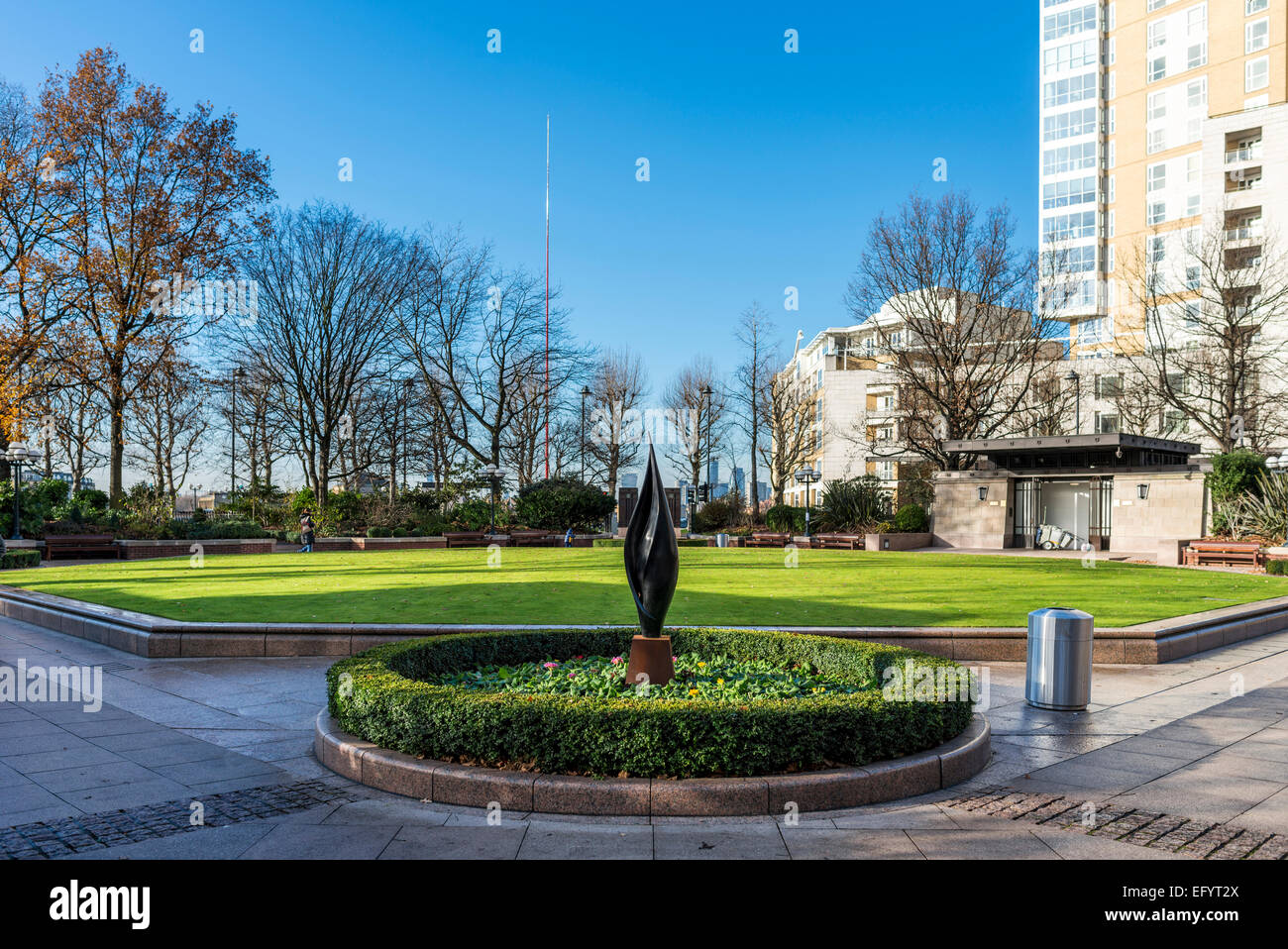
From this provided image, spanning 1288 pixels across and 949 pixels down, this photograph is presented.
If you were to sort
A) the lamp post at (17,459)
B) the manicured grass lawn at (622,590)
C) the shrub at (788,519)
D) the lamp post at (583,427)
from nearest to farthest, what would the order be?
the manicured grass lawn at (622,590) → the lamp post at (17,459) → the shrub at (788,519) → the lamp post at (583,427)

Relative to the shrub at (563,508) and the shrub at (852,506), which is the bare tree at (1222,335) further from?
the shrub at (563,508)

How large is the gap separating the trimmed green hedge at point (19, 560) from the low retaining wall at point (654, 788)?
22.1 metres

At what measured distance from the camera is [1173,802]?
17.4ft

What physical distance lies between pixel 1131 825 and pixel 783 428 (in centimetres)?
4974

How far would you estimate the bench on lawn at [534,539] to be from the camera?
31797 millimetres

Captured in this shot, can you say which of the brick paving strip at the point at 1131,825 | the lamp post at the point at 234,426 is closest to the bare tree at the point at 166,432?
the lamp post at the point at 234,426

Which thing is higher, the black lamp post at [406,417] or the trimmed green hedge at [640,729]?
the black lamp post at [406,417]

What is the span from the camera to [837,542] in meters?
33.3

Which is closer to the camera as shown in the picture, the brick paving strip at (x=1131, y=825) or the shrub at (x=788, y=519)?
the brick paving strip at (x=1131, y=825)

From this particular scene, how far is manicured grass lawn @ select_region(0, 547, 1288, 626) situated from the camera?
1210 centimetres

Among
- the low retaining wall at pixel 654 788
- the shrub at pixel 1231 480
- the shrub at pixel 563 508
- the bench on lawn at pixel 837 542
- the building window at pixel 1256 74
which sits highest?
the building window at pixel 1256 74

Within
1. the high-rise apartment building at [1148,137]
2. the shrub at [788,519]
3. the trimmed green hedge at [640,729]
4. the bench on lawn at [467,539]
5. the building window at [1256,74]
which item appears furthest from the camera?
the building window at [1256,74]
